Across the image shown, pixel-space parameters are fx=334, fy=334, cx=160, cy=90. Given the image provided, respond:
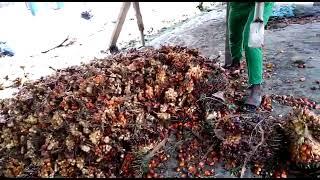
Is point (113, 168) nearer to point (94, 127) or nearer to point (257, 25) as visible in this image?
point (94, 127)

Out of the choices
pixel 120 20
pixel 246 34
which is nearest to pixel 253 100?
pixel 246 34

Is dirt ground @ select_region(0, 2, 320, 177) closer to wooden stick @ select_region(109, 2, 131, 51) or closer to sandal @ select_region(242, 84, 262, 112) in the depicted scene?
sandal @ select_region(242, 84, 262, 112)

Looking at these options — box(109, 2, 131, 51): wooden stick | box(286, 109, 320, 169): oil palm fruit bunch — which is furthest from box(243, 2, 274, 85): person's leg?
box(109, 2, 131, 51): wooden stick

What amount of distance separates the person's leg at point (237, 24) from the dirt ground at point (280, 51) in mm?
536

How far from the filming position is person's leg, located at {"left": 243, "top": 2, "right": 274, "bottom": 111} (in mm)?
3318

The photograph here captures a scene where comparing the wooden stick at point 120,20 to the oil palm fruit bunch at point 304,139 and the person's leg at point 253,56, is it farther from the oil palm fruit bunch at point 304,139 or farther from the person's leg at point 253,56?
the oil palm fruit bunch at point 304,139

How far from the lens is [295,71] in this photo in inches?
170

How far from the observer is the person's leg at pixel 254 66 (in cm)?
332

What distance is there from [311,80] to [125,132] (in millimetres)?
2358

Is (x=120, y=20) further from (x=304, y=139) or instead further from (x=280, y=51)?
(x=304, y=139)

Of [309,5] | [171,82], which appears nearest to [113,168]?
[171,82]

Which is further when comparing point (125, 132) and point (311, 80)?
point (311, 80)

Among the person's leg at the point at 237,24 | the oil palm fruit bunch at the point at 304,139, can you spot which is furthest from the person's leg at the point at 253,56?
the oil palm fruit bunch at the point at 304,139

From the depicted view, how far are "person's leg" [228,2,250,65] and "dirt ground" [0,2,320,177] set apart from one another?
536 mm
